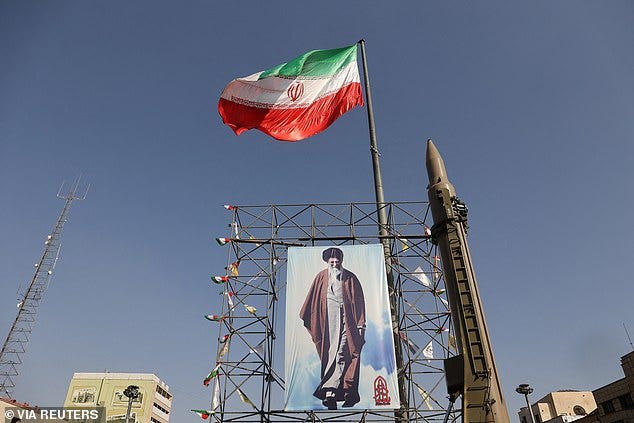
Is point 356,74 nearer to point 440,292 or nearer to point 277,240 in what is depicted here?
point 277,240

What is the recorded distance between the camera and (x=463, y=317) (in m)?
13.4

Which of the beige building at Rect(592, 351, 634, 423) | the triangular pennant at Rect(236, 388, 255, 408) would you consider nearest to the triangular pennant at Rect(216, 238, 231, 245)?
the triangular pennant at Rect(236, 388, 255, 408)

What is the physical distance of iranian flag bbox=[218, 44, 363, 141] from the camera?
70.3 ft

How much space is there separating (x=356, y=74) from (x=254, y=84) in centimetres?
496

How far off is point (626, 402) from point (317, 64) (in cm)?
4058

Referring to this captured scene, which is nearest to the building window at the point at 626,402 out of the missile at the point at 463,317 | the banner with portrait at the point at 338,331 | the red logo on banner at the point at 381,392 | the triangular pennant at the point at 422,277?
the triangular pennant at the point at 422,277

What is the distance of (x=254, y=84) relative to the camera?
72.8ft

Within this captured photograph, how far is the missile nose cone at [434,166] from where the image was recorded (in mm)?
16031

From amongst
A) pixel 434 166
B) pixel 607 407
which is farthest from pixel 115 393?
pixel 434 166

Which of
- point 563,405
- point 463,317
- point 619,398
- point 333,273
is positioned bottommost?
point 463,317

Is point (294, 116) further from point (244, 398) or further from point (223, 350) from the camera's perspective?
point (244, 398)

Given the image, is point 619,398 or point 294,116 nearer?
point 294,116

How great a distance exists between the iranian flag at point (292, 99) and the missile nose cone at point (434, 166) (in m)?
6.21

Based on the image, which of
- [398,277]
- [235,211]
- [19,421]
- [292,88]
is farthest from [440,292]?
[19,421]
